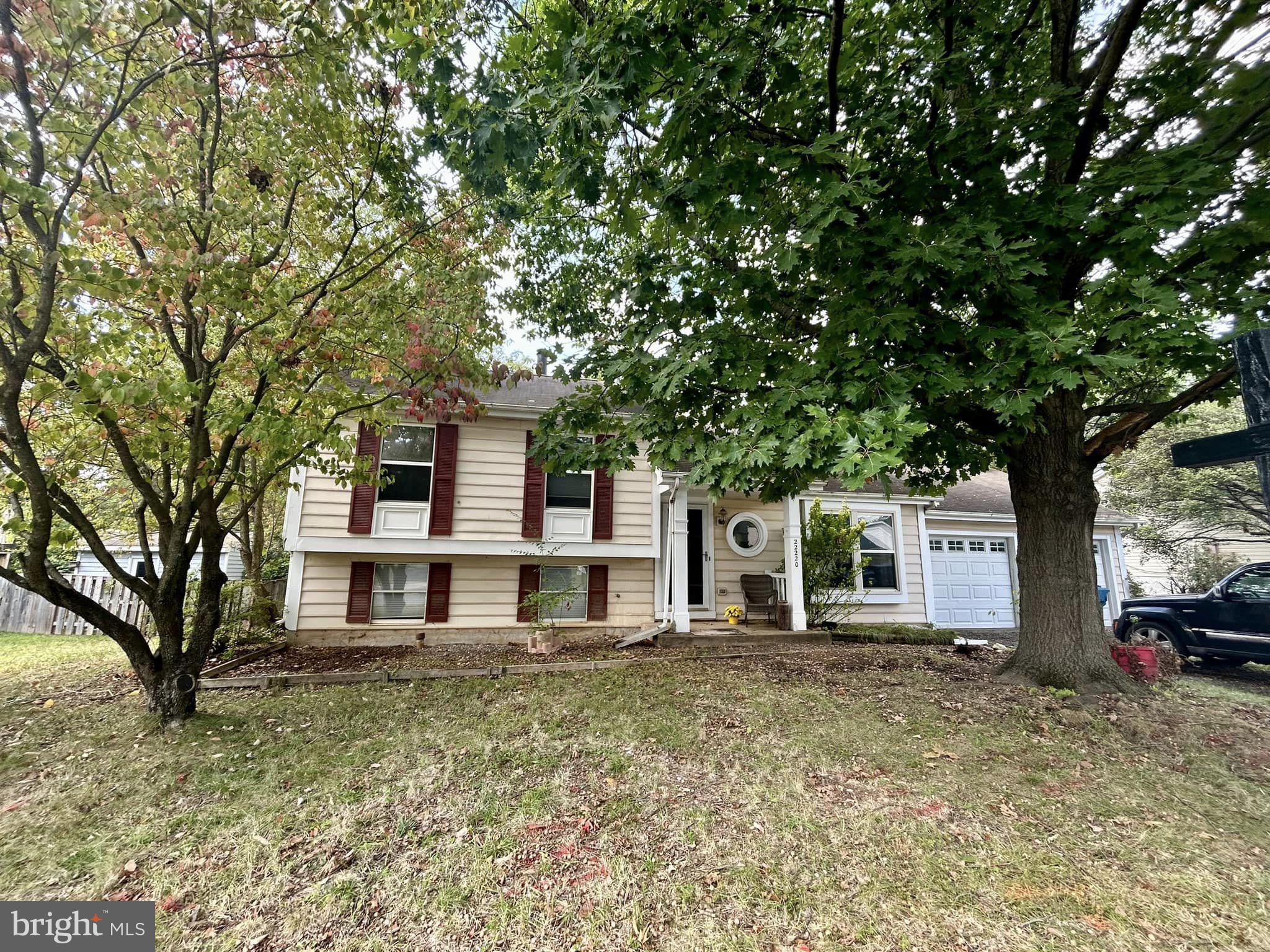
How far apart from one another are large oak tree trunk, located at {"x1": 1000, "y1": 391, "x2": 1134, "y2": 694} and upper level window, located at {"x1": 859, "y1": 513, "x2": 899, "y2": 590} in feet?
17.3

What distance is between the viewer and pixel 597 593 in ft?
30.2

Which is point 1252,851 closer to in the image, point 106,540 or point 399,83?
point 399,83

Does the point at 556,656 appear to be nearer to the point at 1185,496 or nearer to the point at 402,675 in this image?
the point at 402,675

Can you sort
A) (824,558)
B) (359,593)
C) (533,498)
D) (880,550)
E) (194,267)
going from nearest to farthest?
(194,267) < (359,593) < (533,498) < (824,558) < (880,550)

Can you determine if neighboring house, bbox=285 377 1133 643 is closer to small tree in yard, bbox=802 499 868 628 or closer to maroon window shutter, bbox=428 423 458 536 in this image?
maroon window shutter, bbox=428 423 458 536

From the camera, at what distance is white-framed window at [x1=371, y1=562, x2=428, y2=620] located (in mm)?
8438

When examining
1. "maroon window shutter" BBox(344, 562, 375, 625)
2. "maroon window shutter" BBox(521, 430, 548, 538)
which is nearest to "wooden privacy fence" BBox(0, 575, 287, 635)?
"maroon window shutter" BBox(344, 562, 375, 625)

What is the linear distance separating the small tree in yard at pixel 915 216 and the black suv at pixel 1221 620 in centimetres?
377

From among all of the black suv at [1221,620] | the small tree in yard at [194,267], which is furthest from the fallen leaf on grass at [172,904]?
the black suv at [1221,620]

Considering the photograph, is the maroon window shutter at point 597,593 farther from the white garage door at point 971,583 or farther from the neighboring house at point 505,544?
the white garage door at point 971,583

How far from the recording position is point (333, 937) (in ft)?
7.30

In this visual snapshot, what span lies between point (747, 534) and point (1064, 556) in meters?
5.33

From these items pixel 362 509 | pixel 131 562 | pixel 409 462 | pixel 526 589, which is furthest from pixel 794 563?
pixel 131 562

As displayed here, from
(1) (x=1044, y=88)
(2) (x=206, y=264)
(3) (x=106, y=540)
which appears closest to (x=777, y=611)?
(1) (x=1044, y=88)
